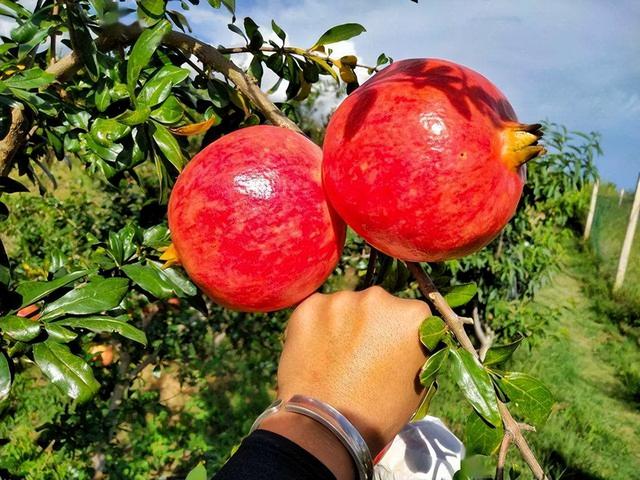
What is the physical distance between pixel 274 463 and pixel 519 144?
497 mm

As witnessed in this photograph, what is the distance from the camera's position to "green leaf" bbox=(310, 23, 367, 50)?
1.00 metres

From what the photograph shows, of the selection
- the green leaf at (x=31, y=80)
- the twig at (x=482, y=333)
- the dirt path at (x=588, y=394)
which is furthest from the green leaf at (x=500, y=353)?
the twig at (x=482, y=333)

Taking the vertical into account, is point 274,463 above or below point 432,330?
below

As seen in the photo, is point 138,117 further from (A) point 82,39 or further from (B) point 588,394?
(B) point 588,394

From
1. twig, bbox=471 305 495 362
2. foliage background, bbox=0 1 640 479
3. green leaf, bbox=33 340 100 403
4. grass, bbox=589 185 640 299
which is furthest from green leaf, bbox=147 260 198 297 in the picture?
grass, bbox=589 185 640 299

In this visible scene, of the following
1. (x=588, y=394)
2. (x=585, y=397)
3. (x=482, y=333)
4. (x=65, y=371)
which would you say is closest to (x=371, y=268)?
(x=65, y=371)

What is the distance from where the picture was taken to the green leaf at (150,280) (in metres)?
0.90

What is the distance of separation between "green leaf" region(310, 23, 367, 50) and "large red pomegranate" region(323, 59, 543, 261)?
34 cm

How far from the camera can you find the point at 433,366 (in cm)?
75

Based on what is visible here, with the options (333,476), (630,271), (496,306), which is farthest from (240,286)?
(630,271)

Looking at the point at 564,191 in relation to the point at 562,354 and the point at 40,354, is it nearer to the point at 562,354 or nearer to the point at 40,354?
the point at 562,354

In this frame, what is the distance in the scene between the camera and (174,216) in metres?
0.76

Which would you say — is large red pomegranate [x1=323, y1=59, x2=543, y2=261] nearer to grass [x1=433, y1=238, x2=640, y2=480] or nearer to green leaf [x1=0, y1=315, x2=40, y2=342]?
green leaf [x1=0, y1=315, x2=40, y2=342]

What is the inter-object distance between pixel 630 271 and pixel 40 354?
27.7 ft
